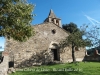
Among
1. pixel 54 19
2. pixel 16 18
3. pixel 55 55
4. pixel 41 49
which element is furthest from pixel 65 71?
pixel 54 19

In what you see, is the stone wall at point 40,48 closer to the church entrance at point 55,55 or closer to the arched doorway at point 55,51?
the arched doorway at point 55,51

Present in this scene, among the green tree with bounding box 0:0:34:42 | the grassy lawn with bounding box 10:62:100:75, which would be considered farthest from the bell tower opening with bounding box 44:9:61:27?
the green tree with bounding box 0:0:34:42

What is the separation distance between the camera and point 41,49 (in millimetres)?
24453

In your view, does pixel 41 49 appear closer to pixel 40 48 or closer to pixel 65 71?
pixel 40 48

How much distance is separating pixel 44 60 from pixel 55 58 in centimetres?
303

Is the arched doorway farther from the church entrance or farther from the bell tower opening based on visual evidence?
the bell tower opening

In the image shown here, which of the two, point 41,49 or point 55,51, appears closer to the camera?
point 41,49

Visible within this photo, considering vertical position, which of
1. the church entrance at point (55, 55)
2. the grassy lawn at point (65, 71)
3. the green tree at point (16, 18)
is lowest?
the grassy lawn at point (65, 71)

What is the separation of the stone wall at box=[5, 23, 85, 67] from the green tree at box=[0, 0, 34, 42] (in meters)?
9.79

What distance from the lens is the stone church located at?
22.2 meters

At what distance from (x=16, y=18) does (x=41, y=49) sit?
1310 centimetres

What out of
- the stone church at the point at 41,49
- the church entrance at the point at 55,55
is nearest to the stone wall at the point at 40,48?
the stone church at the point at 41,49

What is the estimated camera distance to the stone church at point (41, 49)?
22.2m

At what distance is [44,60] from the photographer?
79.7 feet
